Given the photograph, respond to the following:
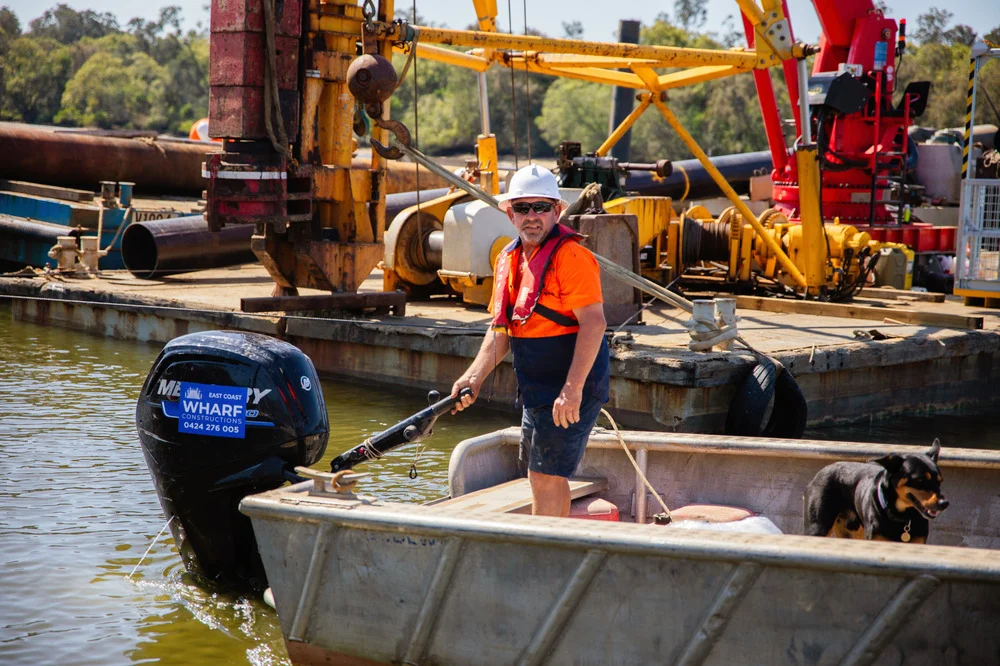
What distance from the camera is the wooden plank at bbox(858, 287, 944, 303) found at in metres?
13.3

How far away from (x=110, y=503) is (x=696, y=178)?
14.3 m

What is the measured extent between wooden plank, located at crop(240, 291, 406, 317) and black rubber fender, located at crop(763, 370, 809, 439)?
4108 millimetres

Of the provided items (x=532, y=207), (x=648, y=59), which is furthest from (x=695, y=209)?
(x=532, y=207)

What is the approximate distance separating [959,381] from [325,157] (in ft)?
21.2

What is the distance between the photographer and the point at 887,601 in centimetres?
385

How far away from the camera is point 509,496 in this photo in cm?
558

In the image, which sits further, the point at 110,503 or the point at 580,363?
the point at 110,503

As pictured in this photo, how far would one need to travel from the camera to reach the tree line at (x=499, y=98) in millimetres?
54875

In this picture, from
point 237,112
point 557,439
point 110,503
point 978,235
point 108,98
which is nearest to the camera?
point 557,439

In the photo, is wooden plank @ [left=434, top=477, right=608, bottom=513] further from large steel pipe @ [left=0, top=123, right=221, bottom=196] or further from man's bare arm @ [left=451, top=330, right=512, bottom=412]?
large steel pipe @ [left=0, top=123, right=221, bottom=196]

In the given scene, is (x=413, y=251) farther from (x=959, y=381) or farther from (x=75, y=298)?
(x=959, y=381)

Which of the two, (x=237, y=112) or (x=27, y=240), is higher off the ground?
(x=237, y=112)

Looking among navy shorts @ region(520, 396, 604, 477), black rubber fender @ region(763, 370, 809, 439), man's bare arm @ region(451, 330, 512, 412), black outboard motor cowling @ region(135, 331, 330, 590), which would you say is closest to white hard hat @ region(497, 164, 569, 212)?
man's bare arm @ region(451, 330, 512, 412)

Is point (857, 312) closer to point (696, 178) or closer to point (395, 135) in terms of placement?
point (395, 135)
